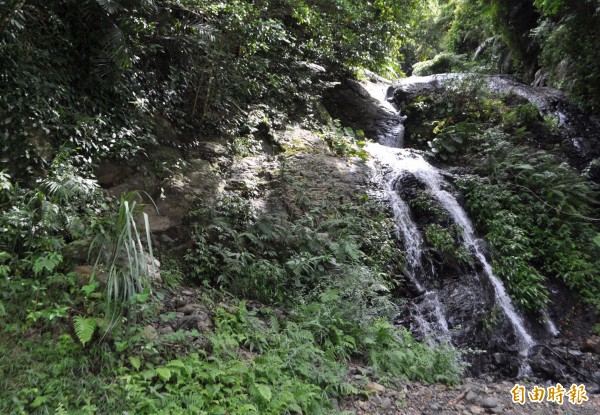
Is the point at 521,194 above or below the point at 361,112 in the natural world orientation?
below

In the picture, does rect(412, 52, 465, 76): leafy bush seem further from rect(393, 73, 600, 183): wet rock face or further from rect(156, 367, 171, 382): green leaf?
rect(156, 367, 171, 382): green leaf

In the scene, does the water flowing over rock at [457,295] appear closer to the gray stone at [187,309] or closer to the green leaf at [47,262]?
the gray stone at [187,309]

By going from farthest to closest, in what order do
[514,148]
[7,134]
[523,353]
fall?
[514,148] → [523,353] → [7,134]

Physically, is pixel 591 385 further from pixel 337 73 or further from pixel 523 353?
pixel 337 73

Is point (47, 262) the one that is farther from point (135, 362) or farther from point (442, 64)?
point (442, 64)

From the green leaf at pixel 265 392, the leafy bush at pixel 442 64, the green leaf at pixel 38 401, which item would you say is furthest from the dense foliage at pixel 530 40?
the green leaf at pixel 38 401

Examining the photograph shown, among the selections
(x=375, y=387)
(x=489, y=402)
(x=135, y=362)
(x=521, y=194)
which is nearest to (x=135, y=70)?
(x=135, y=362)

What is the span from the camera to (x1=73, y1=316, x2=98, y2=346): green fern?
3.05 metres

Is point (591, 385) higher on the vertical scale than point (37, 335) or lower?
lower

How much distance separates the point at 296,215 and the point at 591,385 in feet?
17.1

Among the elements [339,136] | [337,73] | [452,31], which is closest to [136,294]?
[339,136]

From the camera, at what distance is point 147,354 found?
133 inches

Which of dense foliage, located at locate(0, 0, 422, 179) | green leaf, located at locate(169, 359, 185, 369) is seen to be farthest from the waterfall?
green leaf, located at locate(169, 359, 185, 369)

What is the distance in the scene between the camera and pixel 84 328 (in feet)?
10.2
